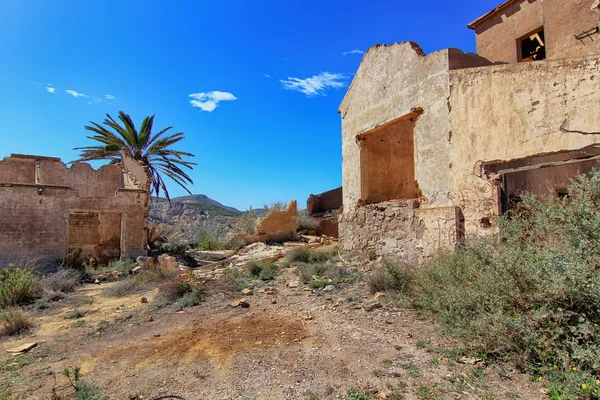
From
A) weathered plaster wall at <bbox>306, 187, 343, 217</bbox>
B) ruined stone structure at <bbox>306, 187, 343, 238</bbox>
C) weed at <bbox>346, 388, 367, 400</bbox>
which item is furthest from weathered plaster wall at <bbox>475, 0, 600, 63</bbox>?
weathered plaster wall at <bbox>306, 187, 343, 217</bbox>

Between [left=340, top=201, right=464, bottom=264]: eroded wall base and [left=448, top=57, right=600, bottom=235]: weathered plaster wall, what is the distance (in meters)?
0.38

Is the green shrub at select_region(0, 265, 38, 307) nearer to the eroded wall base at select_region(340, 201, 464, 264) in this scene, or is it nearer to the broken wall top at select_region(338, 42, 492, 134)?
the eroded wall base at select_region(340, 201, 464, 264)

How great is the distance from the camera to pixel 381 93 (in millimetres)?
8523

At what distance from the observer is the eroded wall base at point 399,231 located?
651 cm

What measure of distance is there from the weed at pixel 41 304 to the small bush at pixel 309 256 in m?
5.65

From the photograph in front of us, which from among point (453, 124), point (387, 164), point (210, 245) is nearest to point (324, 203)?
point (210, 245)

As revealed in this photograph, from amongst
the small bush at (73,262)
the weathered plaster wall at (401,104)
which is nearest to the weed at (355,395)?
the weathered plaster wall at (401,104)

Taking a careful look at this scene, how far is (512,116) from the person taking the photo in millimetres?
5551

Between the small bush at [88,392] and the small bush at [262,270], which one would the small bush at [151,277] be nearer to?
the small bush at [262,270]

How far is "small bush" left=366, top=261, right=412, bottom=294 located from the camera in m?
5.68

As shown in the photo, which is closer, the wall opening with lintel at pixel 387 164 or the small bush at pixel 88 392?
the small bush at pixel 88 392

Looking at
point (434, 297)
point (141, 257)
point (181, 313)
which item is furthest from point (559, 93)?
point (141, 257)

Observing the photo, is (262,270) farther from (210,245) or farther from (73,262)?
(210,245)

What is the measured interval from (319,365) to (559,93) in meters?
5.05
